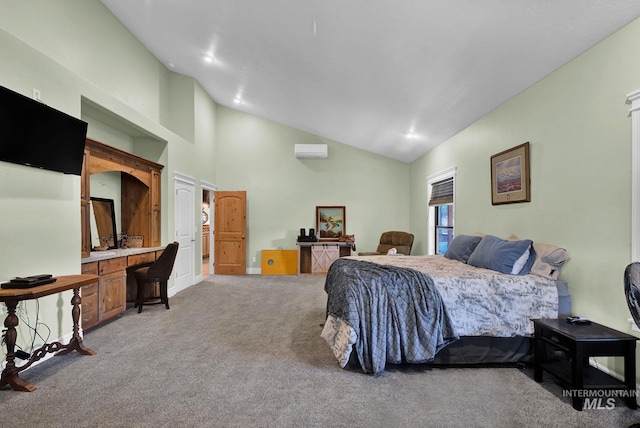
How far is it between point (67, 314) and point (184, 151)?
345 cm

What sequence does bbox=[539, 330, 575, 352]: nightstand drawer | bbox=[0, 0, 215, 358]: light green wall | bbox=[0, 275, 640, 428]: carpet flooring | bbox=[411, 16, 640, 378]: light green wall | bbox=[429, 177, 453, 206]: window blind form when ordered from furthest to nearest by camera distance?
bbox=[429, 177, 453, 206]: window blind < bbox=[0, 0, 215, 358]: light green wall < bbox=[411, 16, 640, 378]: light green wall < bbox=[539, 330, 575, 352]: nightstand drawer < bbox=[0, 275, 640, 428]: carpet flooring

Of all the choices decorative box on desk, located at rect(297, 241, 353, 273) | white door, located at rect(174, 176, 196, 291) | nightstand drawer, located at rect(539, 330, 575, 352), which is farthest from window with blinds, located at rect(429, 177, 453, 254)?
white door, located at rect(174, 176, 196, 291)

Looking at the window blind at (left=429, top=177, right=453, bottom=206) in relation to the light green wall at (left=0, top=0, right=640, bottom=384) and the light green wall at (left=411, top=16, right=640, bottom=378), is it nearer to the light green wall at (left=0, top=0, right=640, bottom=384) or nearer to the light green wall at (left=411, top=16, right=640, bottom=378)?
the light green wall at (left=0, top=0, right=640, bottom=384)

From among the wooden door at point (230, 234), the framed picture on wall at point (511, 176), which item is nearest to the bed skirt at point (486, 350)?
the framed picture on wall at point (511, 176)

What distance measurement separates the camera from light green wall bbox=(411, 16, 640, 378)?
2148 mm

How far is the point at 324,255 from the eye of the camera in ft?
21.8

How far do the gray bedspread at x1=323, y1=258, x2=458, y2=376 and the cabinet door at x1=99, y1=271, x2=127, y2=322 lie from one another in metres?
2.91

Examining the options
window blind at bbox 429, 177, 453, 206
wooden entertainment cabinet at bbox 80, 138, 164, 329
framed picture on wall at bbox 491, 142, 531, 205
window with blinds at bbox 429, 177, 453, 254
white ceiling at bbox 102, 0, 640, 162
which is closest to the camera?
white ceiling at bbox 102, 0, 640, 162

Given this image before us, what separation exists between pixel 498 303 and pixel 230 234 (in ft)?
18.7

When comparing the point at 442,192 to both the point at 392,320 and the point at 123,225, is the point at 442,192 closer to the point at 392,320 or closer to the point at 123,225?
the point at 392,320

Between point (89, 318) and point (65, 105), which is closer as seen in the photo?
point (65, 105)

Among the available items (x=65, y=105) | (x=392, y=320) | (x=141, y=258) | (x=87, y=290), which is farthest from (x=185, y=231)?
(x=392, y=320)

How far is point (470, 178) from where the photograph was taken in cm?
426

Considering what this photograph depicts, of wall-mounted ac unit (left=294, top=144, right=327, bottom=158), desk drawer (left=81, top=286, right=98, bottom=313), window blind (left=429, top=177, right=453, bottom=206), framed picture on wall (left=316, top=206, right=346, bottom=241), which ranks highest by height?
wall-mounted ac unit (left=294, top=144, right=327, bottom=158)
